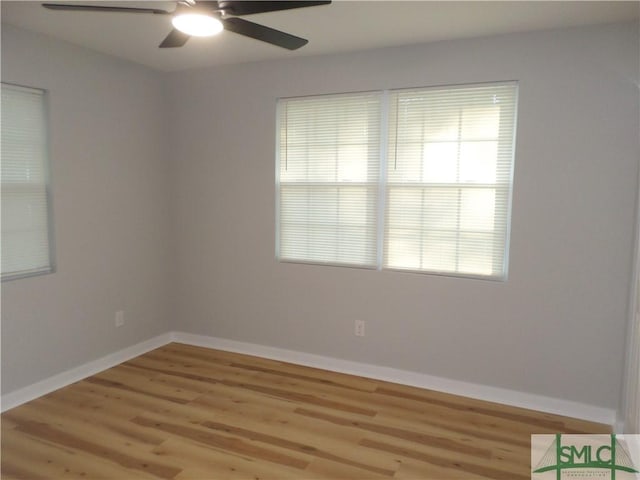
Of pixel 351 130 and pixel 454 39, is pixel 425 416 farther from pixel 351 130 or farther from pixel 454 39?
pixel 454 39

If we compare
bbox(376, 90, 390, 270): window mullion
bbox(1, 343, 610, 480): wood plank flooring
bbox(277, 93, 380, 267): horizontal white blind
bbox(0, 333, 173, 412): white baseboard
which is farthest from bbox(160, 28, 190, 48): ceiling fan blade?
bbox(0, 333, 173, 412): white baseboard

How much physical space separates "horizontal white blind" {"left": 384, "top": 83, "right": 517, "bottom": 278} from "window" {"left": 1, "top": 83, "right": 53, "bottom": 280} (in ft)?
8.19

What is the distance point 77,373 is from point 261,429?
1649 millimetres

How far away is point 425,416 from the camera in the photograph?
3.00 m

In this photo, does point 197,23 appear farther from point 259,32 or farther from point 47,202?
point 47,202

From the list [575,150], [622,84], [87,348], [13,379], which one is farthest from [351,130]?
[13,379]

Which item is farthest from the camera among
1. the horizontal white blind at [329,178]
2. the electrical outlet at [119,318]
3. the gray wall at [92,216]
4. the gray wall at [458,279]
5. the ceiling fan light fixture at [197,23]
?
the electrical outlet at [119,318]

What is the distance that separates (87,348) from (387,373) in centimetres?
237

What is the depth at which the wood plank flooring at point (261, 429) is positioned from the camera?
7.95ft

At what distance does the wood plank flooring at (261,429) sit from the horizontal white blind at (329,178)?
1.05 metres

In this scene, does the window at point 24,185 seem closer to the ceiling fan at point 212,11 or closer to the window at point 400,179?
the ceiling fan at point 212,11

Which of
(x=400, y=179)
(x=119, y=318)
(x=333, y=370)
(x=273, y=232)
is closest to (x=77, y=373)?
(x=119, y=318)

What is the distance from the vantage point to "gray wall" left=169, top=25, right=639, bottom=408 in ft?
9.39

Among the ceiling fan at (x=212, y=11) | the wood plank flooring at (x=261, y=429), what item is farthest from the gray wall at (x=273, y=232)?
the ceiling fan at (x=212, y=11)
